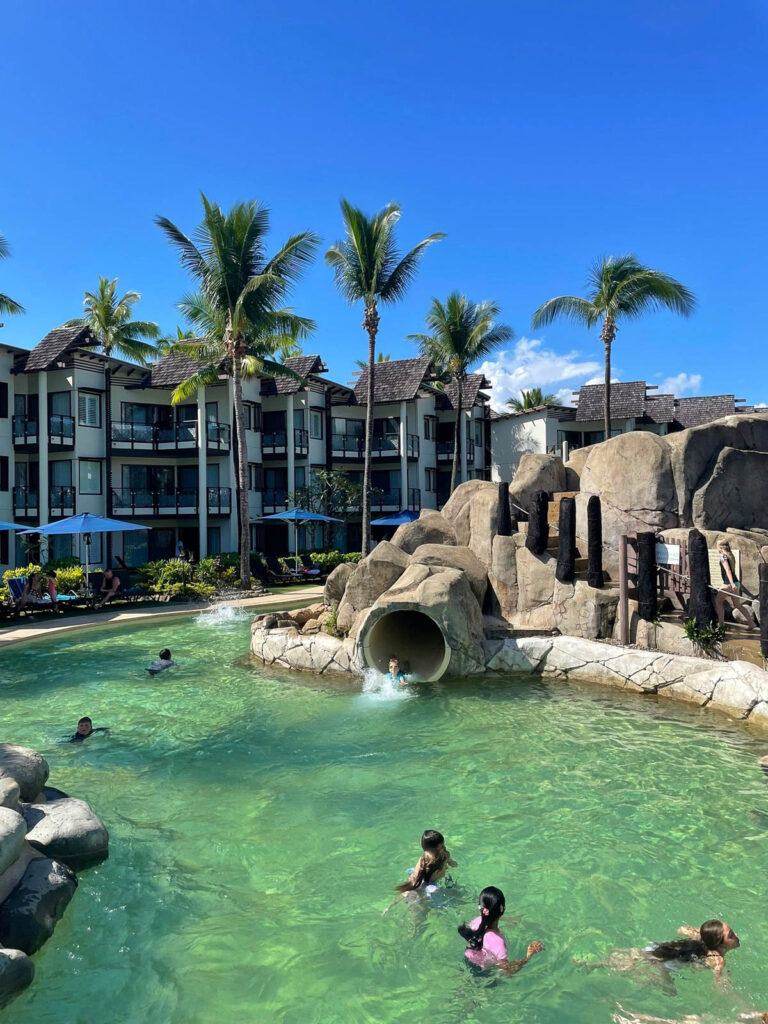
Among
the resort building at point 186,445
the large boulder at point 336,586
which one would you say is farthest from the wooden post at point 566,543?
the resort building at point 186,445

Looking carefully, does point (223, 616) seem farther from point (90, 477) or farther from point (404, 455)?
point (404, 455)

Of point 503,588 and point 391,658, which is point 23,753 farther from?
point 503,588

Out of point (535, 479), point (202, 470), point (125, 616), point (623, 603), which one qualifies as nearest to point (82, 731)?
point (623, 603)

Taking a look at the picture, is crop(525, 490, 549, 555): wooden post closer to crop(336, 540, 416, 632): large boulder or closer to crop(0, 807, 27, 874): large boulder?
crop(336, 540, 416, 632): large boulder

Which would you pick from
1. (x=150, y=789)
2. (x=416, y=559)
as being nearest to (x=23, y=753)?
(x=150, y=789)

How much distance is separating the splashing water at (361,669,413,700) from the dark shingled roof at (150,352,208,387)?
25.3 m

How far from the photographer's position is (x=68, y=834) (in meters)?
8.11

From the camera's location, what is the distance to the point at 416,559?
18844 millimetres

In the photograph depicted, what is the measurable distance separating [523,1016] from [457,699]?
29.7 feet

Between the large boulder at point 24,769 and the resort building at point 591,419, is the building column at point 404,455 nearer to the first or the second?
the resort building at point 591,419

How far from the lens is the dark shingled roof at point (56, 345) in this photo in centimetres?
3366

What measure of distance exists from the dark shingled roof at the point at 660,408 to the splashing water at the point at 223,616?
1328 inches

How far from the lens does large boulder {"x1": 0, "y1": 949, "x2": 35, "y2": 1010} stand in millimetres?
5801

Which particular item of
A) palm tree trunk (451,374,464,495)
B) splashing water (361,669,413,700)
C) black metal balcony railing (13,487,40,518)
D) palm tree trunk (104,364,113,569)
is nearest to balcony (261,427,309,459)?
palm tree trunk (451,374,464,495)
